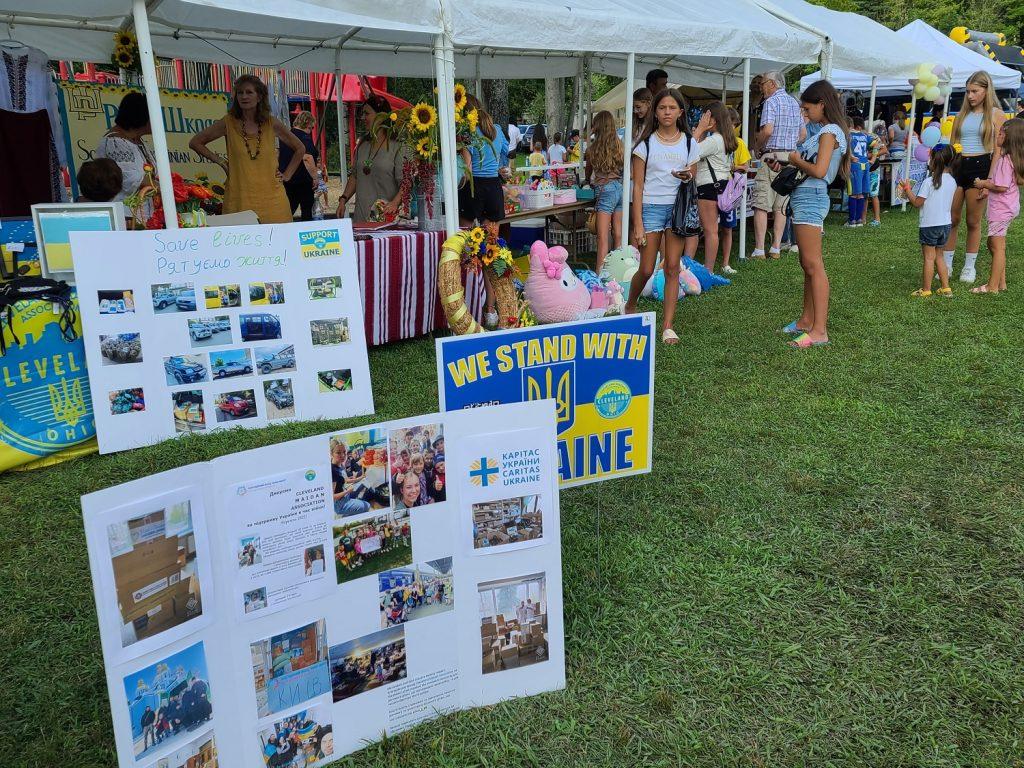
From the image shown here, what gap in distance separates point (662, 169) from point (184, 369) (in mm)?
3356

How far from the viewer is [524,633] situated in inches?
86.7

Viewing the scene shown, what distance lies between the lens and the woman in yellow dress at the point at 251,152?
215 inches

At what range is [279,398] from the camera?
429cm

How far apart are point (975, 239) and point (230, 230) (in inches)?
264

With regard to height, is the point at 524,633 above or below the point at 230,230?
below

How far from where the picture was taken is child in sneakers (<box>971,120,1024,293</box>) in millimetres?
6543

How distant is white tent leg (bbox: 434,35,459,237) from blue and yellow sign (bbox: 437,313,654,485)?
2.80 m

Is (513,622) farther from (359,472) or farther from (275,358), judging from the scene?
(275,358)

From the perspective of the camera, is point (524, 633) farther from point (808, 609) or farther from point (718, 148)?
point (718, 148)

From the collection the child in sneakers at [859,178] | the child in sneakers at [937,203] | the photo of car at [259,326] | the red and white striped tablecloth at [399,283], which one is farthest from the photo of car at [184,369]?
the child in sneakers at [859,178]

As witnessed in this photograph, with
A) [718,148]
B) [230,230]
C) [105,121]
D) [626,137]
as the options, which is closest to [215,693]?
[230,230]

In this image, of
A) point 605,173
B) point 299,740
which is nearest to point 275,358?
point 299,740

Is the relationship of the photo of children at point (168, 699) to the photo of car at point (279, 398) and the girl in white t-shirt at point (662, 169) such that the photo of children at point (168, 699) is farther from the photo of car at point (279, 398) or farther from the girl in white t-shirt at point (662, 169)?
the girl in white t-shirt at point (662, 169)

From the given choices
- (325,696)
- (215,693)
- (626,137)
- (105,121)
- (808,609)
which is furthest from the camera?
(105,121)
